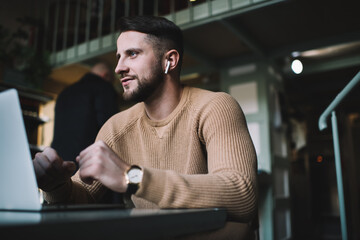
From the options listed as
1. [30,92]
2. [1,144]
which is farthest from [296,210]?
[1,144]

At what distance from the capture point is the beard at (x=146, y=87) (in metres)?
1.20

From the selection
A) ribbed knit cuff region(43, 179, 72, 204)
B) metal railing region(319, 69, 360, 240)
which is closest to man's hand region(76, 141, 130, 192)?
ribbed knit cuff region(43, 179, 72, 204)

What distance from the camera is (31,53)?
3.79m

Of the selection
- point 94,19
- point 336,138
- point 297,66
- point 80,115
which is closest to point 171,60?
point 336,138

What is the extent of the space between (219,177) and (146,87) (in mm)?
585

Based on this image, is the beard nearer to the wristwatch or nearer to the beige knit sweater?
the beige knit sweater

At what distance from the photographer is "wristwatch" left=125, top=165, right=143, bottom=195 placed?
24.8 inches

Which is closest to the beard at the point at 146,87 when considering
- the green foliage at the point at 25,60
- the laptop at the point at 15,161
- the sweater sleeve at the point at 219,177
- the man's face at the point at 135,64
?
the man's face at the point at 135,64

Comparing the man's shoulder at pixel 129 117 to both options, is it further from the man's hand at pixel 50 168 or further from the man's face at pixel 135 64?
the man's hand at pixel 50 168

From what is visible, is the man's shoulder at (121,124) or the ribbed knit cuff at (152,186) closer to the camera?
the ribbed knit cuff at (152,186)

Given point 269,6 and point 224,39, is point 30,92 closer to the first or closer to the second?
point 224,39

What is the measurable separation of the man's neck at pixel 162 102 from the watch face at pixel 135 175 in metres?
0.57

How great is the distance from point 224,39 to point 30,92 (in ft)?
8.14

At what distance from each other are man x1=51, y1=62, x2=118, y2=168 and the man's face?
1.16 metres
